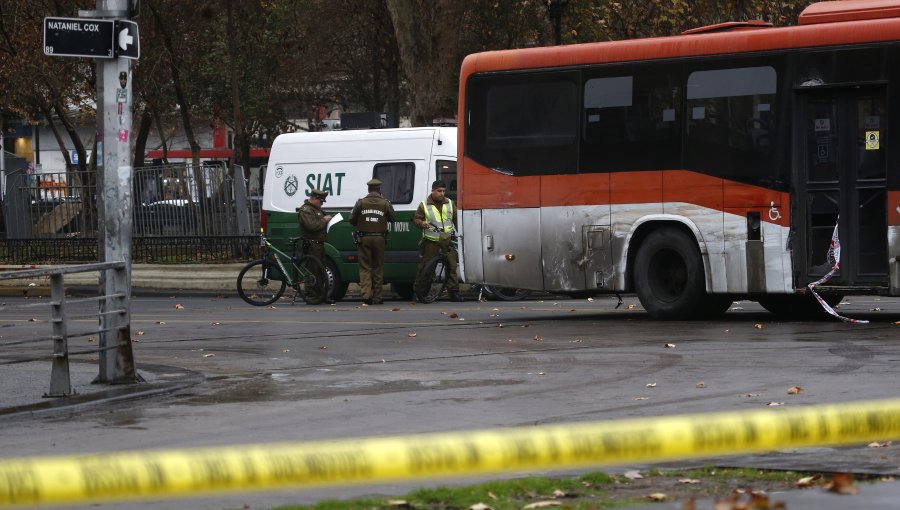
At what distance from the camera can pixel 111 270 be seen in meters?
11.5

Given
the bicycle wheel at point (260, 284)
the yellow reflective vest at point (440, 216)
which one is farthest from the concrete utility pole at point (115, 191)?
the bicycle wheel at point (260, 284)

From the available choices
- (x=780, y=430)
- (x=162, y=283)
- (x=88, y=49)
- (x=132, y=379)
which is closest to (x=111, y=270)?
(x=132, y=379)

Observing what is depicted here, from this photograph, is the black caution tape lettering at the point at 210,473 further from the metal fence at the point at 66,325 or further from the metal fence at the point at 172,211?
the metal fence at the point at 172,211

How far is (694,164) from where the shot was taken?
17000mm

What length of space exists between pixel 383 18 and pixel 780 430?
1436 inches

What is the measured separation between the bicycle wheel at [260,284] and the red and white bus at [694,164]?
200 inches

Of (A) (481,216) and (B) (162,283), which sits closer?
(A) (481,216)

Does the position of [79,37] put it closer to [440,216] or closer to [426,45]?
[440,216]

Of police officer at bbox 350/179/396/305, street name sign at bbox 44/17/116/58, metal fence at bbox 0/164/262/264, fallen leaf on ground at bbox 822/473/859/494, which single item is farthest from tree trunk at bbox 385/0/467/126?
fallen leaf on ground at bbox 822/473/859/494

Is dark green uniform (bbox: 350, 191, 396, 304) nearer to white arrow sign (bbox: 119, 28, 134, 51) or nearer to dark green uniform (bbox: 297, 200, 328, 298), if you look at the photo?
dark green uniform (bbox: 297, 200, 328, 298)

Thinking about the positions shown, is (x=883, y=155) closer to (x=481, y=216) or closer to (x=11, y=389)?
(x=481, y=216)

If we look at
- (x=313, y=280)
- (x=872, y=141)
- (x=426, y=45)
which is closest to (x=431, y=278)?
(x=313, y=280)

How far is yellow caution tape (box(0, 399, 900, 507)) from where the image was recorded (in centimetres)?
Result: 373

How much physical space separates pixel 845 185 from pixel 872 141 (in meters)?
0.52
